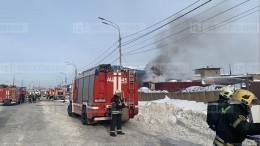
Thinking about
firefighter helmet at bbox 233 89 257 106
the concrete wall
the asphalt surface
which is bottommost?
the asphalt surface

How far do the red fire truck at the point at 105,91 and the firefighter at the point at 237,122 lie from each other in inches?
418

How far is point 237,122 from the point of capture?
4.62 m

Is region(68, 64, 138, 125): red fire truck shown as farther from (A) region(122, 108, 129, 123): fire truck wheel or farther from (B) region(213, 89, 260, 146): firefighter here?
(B) region(213, 89, 260, 146): firefighter

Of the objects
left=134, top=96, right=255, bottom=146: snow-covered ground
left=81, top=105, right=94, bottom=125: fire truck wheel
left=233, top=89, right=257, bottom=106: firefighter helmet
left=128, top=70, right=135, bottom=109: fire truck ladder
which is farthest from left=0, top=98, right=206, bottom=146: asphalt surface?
left=233, top=89, right=257, bottom=106: firefighter helmet

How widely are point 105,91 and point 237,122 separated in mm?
11841

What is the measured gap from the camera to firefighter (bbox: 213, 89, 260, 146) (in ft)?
15.2

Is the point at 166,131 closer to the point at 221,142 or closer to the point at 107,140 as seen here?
the point at 107,140

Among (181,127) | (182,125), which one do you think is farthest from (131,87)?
(181,127)

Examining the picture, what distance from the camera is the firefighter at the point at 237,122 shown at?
15.2ft

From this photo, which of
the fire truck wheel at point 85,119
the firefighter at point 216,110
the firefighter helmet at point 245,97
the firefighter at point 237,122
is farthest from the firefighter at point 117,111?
the firefighter helmet at point 245,97

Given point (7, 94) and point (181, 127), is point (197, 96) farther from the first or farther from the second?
point (7, 94)

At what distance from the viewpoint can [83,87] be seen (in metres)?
18.4

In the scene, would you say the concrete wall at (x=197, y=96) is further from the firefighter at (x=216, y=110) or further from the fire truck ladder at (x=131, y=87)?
the firefighter at (x=216, y=110)

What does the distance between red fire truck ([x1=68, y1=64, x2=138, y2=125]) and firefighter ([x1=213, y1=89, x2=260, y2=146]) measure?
1063cm
